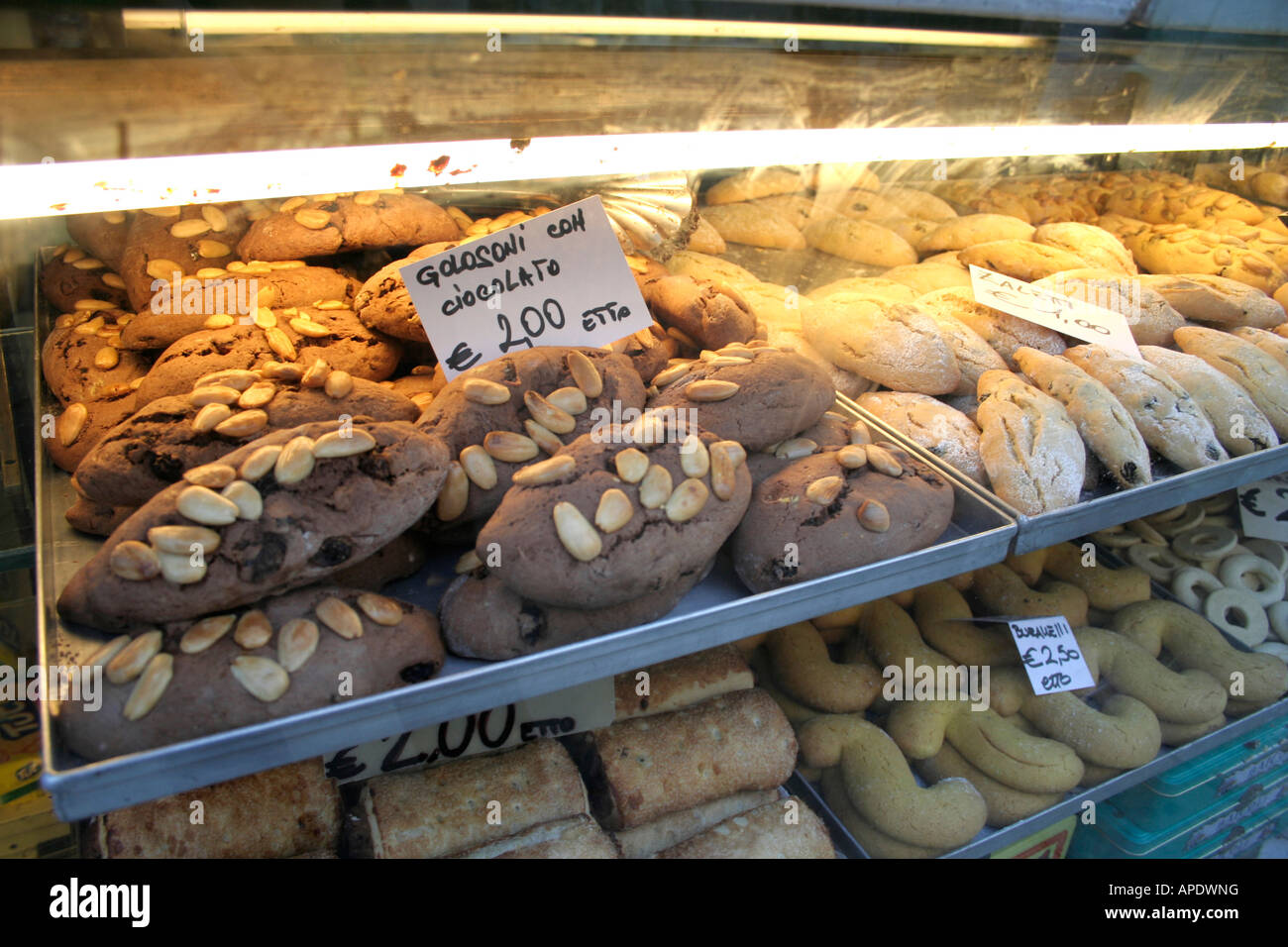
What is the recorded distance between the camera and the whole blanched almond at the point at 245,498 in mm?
1088

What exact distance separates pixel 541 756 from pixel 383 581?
519 mm

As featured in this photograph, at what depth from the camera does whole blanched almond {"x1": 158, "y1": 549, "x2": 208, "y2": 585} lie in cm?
106

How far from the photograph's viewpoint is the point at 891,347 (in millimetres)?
1878

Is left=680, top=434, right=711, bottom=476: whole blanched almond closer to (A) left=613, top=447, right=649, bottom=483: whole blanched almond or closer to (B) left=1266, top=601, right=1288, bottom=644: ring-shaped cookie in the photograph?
(A) left=613, top=447, right=649, bottom=483: whole blanched almond

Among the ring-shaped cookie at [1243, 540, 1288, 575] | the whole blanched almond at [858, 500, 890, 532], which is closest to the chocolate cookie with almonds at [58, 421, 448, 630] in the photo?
the whole blanched almond at [858, 500, 890, 532]

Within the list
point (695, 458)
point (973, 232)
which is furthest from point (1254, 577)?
point (695, 458)

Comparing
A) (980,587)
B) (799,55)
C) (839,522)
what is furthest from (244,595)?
(980,587)

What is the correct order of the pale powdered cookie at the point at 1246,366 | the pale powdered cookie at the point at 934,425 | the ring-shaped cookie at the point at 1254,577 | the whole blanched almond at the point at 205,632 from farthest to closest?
the ring-shaped cookie at the point at 1254,577
the pale powdered cookie at the point at 1246,366
the pale powdered cookie at the point at 934,425
the whole blanched almond at the point at 205,632

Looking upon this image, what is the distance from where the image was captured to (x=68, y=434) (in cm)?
147

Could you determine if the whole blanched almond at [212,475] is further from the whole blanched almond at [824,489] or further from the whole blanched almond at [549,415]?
the whole blanched almond at [824,489]

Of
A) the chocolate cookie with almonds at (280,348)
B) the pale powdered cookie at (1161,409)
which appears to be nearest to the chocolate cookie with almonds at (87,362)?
the chocolate cookie with almonds at (280,348)

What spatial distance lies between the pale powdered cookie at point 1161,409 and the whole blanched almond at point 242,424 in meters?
1.75

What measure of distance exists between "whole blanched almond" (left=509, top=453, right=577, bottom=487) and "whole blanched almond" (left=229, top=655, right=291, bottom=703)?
1.35 ft

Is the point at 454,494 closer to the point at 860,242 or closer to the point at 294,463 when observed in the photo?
the point at 294,463
